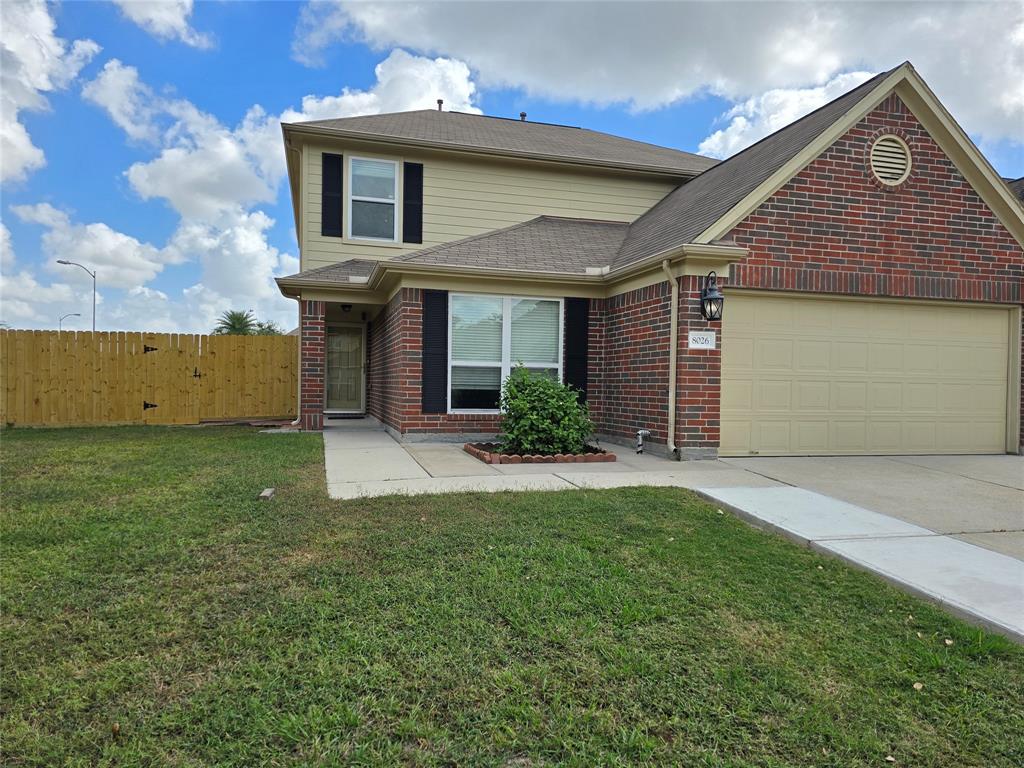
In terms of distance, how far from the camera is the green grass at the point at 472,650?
2.10 m

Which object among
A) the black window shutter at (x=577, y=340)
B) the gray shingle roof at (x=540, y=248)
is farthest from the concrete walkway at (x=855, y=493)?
the gray shingle roof at (x=540, y=248)

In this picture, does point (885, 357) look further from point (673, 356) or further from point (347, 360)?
point (347, 360)

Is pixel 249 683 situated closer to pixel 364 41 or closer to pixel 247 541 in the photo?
pixel 247 541

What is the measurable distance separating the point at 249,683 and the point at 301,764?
0.60 metres

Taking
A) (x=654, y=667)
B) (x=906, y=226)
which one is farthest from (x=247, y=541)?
(x=906, y=226)

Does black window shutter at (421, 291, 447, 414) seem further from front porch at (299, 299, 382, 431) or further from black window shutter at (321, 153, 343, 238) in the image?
front porch at (299, 299, 382, 431)

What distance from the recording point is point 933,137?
8.70m

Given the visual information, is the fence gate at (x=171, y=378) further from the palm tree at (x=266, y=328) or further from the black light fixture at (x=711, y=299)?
the palm tree at (x=266, y=328)

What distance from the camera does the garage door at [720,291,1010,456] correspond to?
27.5 ft

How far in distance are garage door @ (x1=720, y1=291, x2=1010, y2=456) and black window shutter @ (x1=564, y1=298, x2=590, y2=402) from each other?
8.39 feet

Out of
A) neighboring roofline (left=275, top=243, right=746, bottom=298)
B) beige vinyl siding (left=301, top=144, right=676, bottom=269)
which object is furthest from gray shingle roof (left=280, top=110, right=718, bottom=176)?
neighboring roofline (left=275, top=243, right=746, bottom=298)

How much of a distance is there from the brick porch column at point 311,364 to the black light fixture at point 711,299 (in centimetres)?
702

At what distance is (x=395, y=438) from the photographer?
10.0 m

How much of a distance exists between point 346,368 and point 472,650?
1324cm
